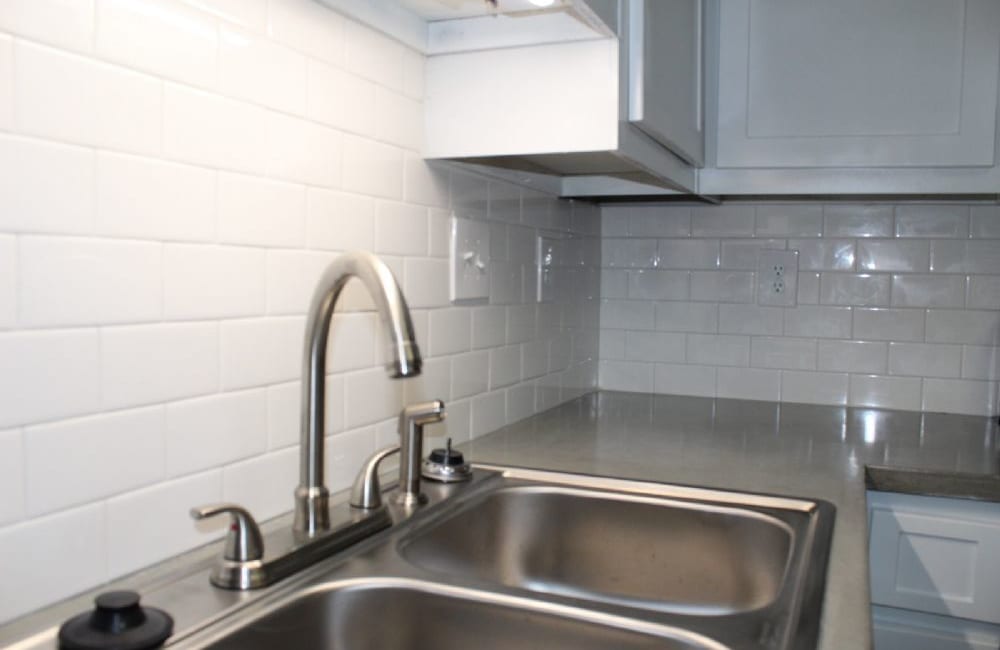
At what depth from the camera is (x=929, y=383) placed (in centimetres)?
205

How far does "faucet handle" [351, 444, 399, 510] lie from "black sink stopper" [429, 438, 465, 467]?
21 cm

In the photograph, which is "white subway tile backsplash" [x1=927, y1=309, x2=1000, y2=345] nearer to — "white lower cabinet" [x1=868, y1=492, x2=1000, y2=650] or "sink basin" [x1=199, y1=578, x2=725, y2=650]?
"white lower cabinet" [x1=868, y1=492, x2=1000, y2=650]

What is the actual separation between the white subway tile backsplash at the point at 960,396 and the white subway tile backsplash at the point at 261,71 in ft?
5.44

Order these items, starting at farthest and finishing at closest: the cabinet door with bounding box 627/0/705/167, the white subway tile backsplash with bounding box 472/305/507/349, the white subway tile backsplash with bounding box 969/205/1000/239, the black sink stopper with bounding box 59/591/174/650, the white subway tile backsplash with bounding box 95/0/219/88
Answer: the white subway tile backsplash with bounding box 969/205/1000/239, the white subway tile backsplash with bounding box 472/305/507/349, the cabinet door with bounding box 627/0/705/167, the white subway tile backsplash with bounding box 95/0/219/88, the black sink stopper with bounding box 59/591/174/650

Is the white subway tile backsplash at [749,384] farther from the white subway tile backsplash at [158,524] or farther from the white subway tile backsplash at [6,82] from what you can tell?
the white subway tile backsplash at [6,82]

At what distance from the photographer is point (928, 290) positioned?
204 centimetres

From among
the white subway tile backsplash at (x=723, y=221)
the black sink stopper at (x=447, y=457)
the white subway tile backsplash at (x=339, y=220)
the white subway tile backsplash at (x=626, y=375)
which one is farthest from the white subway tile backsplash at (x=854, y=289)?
the white subway tile backsplash at (x=339, y=220)

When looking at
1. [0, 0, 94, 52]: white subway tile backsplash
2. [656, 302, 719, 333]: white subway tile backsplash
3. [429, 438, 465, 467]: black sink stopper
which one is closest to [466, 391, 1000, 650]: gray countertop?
[429, 438, 465, 467]: black sink stopper

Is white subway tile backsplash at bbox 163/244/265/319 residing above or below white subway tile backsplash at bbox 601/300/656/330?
above

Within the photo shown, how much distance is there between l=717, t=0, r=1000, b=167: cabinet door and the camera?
1.69 m

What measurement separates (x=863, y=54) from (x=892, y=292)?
2.00 feet

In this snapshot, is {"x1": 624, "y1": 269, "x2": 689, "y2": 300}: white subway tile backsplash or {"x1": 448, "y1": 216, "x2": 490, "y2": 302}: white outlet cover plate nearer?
{"x1": 448, "y1": 216, "x2": 490, "y2": 302}: white outlet cover plate

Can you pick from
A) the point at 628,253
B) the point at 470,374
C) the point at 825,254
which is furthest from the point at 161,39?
the point at 825,254

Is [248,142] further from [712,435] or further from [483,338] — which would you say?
[712,435]
